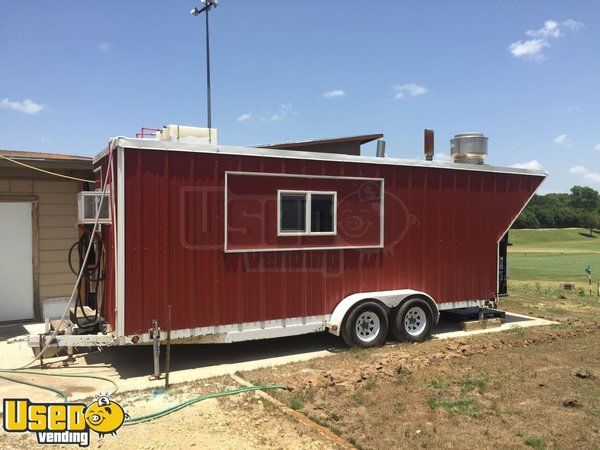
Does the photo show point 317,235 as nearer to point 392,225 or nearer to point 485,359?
point 392,225

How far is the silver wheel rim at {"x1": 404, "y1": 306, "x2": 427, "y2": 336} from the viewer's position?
8680mm

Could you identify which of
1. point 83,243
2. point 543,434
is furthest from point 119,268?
point 543,434

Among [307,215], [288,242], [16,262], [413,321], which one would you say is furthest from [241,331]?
[16,262]

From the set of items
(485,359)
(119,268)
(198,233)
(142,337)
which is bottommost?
(485,359)

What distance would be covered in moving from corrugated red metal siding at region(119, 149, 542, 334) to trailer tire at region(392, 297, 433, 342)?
382mm

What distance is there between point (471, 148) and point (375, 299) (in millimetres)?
3595

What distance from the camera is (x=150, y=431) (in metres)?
4.85

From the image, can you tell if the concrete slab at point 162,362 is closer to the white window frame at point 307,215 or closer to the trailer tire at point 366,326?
the trailer tire at point 366,326

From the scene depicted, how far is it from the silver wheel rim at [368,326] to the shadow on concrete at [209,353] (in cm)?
36

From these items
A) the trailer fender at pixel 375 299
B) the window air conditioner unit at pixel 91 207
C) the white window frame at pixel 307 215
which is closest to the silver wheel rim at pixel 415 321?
the trailer fender at pixel 375 299

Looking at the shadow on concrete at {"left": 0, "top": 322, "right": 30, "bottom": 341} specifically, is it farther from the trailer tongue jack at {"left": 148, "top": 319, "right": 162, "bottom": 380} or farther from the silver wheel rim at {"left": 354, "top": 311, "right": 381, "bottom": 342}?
the silver wheel rim at {"left": 354, "top": 311, "right": 381, "bottom": 342}

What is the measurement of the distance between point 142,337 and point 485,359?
4.79 metres

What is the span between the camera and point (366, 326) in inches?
326

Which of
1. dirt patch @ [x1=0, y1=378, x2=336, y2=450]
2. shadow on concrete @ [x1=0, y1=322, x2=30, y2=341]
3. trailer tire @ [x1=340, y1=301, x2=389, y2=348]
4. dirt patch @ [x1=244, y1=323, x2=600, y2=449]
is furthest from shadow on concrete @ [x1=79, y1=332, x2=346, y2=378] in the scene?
shadow on concrete @ [x1=0, y1=322, x2=30, y2=341]
